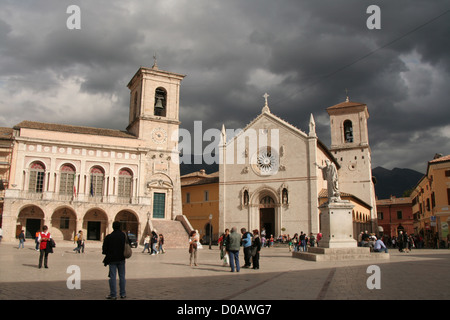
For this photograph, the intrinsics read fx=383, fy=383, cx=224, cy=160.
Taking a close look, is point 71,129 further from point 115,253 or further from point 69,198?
point 115,253

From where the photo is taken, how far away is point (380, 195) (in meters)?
180

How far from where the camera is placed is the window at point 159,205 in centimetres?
3858

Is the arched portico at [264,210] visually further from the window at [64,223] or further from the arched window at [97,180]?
the window at [64,223]

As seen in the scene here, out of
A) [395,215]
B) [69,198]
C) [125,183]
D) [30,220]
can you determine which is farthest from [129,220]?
[395,215]

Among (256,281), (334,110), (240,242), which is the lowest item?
(256,281)

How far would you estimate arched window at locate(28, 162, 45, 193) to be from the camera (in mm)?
33656

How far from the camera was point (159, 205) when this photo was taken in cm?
3888

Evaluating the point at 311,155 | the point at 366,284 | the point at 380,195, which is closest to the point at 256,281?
the point at 366,284

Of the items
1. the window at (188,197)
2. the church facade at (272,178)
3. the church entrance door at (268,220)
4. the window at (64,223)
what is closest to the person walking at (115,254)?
the window at (64,223)

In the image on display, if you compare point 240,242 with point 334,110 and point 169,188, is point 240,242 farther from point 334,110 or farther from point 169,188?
point 334,110

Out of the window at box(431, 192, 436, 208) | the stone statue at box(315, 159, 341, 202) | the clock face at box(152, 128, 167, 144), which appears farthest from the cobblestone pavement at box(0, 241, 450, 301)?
the clock face at box(152, 128, 167, 144)

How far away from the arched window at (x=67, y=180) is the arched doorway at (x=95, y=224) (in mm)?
2744
